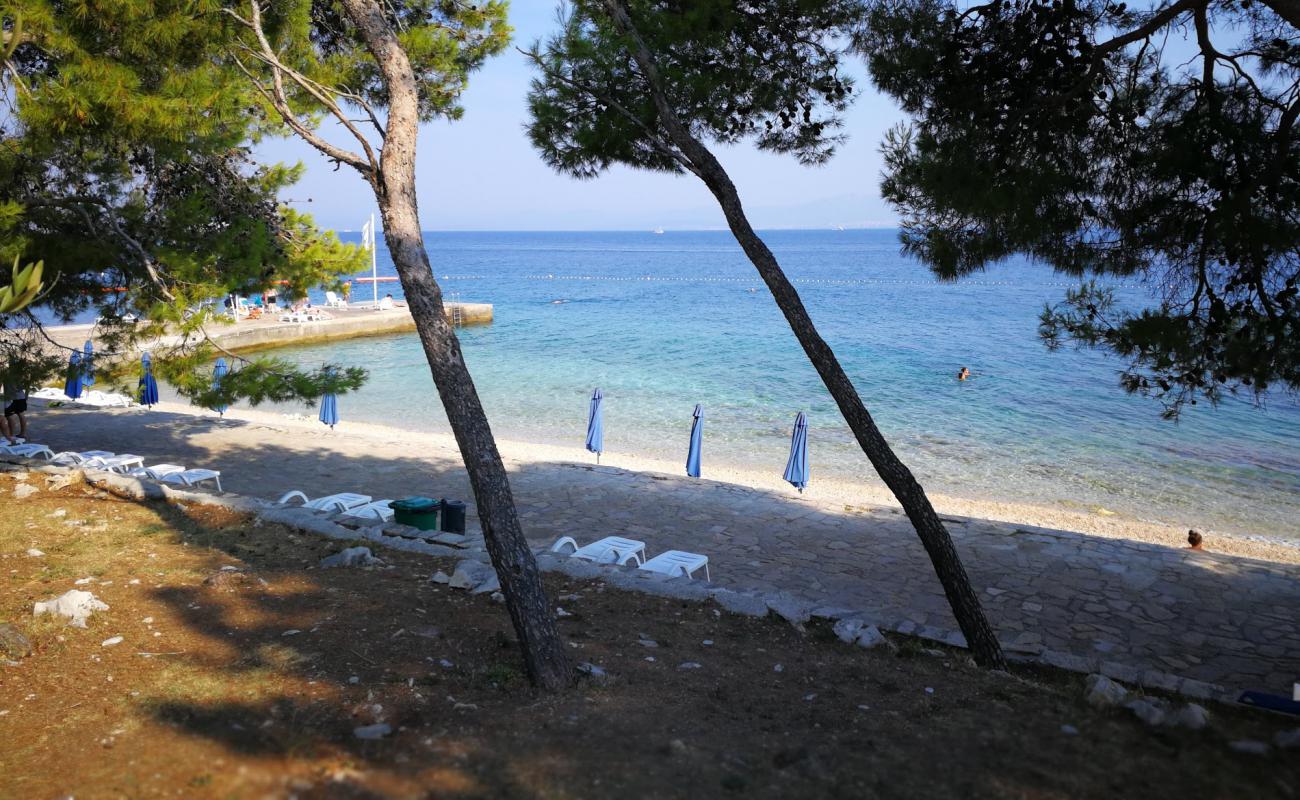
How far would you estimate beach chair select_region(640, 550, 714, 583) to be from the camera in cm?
701

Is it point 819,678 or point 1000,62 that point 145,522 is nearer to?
point 819,678

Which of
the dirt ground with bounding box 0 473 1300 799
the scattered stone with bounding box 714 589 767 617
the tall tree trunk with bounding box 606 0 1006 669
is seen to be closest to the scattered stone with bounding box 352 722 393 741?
the dirt ground with bounding box 0 473 1300 799

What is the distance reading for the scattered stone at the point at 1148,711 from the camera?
3.92 meters

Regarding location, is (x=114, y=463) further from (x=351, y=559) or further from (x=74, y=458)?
(x=351, y=559)

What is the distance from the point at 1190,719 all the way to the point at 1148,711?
0.17 meters

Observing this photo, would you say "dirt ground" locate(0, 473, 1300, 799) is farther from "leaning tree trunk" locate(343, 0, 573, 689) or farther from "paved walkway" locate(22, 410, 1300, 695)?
"paved walkway" locate(22, 410, 1300, 695)

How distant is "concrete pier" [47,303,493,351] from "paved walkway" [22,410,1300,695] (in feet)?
50.1

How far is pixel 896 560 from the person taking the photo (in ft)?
27.4

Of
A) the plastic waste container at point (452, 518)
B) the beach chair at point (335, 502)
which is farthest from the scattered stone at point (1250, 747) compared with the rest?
the beach chair at point (335, 502)

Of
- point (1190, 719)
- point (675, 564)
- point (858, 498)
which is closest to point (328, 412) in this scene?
point (858, 498)

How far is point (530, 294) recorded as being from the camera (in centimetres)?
6581

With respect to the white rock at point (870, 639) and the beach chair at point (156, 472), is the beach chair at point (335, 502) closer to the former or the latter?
the beach chair at point (156, 472)

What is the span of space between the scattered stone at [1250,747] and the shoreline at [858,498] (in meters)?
6.12

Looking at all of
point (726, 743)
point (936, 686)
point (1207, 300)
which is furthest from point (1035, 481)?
point (726, 743)
